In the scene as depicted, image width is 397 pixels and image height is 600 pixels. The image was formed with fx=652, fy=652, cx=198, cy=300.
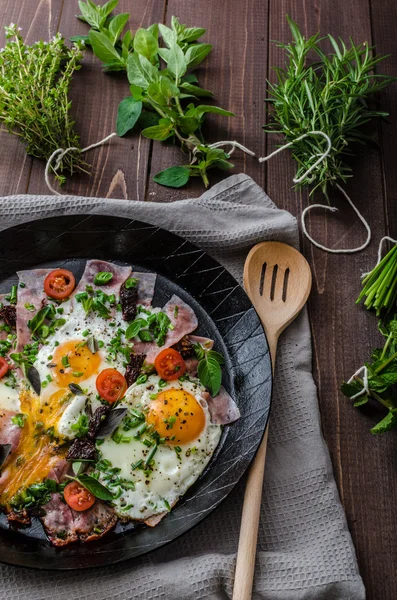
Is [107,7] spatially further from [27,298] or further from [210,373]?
[210,373]

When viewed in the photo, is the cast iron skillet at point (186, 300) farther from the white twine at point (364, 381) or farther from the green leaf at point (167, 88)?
the green leaf at point (167, 88)

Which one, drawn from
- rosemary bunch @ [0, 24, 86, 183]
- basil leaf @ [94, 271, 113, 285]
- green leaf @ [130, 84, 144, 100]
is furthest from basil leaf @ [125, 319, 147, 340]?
green leaf @ [130, 84, 144, 100]

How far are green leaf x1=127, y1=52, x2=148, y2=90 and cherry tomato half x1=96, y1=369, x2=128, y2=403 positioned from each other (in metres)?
1.84

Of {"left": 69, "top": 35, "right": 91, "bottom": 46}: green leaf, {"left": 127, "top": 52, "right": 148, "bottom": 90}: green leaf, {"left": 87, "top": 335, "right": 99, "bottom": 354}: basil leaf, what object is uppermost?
{"left": 69, "top": 35, "right": 91, "bottom": 46}: green leaf

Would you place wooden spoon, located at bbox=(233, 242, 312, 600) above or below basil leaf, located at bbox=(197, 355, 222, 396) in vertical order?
above

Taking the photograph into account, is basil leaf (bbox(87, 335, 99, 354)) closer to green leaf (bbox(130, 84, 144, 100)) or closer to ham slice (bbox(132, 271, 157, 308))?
ham slice (bbox(132, 271, 157, 308))

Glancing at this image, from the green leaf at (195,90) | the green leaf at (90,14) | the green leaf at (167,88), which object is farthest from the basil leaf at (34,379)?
the green leaf at (90,14)

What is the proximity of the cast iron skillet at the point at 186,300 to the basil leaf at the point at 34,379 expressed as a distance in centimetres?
56

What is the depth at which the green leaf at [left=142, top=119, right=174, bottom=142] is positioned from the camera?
3936 mm

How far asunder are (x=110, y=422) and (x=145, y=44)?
2372 millimetres

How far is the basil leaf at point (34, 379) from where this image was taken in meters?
3.18

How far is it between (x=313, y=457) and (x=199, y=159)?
192 centimetres

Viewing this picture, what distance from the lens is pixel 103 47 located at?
13.5ft

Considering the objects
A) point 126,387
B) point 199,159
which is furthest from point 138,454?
point 199,159
